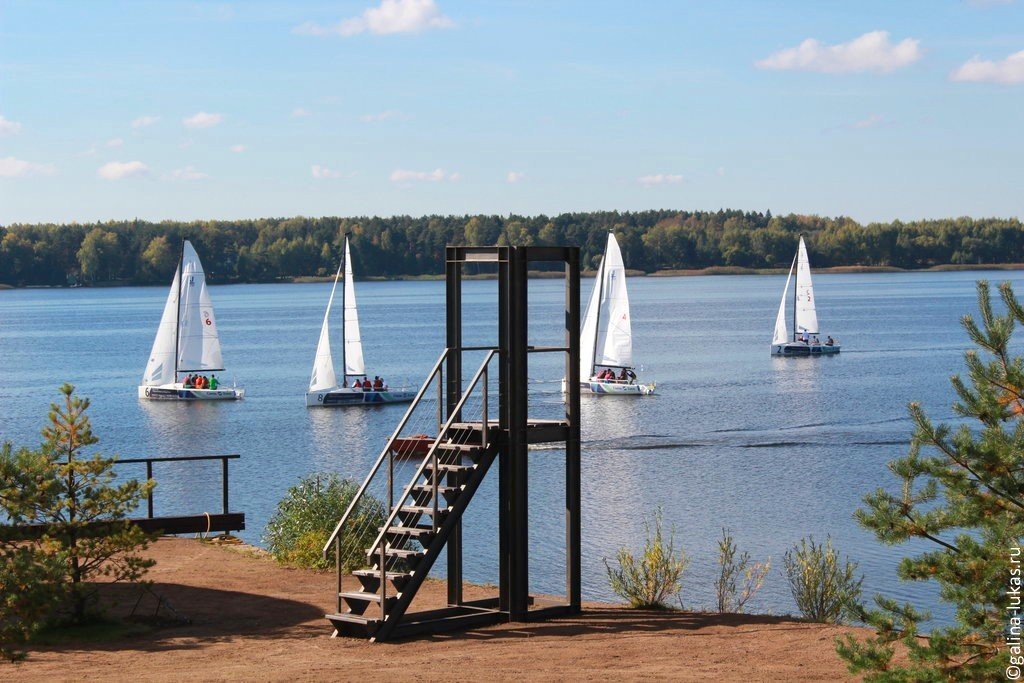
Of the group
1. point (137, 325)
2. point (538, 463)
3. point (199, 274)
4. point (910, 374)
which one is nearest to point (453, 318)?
point (538, 463)

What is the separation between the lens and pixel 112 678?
12.8 metres

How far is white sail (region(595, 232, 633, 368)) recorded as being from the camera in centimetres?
6756

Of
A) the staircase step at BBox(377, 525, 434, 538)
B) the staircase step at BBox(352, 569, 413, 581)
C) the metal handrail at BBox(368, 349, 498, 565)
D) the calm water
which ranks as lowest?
the calm water

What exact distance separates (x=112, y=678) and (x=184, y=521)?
22.0 feet

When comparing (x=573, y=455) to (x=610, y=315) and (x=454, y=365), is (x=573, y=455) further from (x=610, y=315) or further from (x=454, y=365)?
(x=610, y=315)

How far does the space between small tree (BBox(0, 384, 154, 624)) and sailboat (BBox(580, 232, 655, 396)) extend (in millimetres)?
51826

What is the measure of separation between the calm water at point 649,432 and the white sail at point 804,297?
252 cm

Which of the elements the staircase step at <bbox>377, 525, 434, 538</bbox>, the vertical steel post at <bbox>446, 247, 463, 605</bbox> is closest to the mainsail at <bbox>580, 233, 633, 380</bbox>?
the vertical steel post at <bbox>446, 247, 463, 605</bbox>

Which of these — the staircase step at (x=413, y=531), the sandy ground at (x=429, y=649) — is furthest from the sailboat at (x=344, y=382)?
the staircase step at (x=413, y=531)

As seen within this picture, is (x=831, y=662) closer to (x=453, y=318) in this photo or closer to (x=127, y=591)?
(x=453, y=318)

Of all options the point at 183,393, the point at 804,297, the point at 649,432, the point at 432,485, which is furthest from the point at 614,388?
the point at 432,485

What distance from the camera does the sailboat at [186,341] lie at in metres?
70.0

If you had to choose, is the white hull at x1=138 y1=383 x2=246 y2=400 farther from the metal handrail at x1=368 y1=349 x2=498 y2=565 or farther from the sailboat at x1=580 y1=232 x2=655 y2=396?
the metal handrail at x1=368 y1=349 x2=498 y2=565

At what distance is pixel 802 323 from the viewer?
314ft
